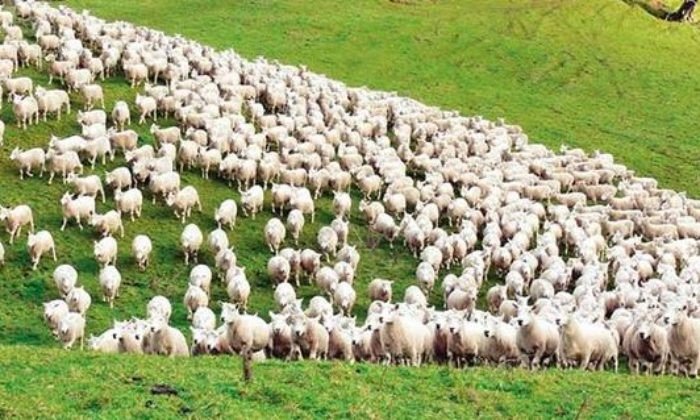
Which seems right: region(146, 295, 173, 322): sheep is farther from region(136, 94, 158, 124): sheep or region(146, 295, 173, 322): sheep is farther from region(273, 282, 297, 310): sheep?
region(136, 94, 158, 124): sheep

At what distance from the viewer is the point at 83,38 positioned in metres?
32.3

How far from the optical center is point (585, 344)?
49.9ft

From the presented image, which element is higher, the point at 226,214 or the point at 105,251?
the point at 226,214

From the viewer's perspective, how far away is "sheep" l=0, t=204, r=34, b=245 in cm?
2023

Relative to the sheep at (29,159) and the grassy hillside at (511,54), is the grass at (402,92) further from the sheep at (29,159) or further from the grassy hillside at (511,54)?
the sheep at (29,159)

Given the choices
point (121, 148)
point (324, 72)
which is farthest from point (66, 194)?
point (324, 72)

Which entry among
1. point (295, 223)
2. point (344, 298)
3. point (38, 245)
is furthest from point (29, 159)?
point (344, 298)

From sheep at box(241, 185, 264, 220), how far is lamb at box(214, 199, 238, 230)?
553 mm

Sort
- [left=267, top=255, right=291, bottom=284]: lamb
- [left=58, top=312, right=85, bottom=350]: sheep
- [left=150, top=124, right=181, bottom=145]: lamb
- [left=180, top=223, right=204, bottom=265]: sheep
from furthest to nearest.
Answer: [left=150, top=124, right=181, bottom=145]: lamb
[left=180, top=223, right=204, bottom=265]: sheep
[left=267, top=255, right=291, bottom=284]: lamb
[left=58, top=312, right=85, bottom=350]: sheep

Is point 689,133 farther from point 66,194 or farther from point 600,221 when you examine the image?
point 66,194

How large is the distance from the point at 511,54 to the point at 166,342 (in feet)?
125

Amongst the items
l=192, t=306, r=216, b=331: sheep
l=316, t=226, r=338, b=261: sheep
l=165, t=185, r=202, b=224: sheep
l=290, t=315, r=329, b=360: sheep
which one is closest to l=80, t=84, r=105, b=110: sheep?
l=165, t=185, r=202, b=224: sheep

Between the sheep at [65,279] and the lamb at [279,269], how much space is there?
155 inches

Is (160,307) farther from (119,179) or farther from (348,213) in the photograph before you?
(348,213)
